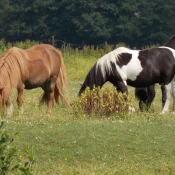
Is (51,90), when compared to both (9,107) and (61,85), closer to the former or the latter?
(61,85)

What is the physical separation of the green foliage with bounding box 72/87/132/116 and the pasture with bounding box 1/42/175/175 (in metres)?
0.14

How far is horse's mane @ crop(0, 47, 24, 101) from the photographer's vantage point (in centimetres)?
1266

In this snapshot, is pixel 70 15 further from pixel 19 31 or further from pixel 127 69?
pixel 127 69

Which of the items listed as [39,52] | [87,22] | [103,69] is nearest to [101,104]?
[103,69]

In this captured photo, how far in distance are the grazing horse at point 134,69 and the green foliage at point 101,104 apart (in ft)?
3.52

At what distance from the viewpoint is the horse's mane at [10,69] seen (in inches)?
498

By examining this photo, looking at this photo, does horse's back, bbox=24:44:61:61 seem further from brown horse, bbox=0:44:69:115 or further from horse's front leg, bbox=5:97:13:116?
horse's front leg, bbox=5:97:13:116

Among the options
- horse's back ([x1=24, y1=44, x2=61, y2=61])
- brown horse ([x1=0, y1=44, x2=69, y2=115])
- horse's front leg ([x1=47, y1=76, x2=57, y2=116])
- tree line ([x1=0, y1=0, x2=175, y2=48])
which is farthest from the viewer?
tree line ([x1=0, y1=0, x2=175, y2=48])

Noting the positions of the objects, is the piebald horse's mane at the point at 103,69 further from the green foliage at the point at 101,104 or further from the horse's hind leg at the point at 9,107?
the horse's hind leg at the point at 9,107

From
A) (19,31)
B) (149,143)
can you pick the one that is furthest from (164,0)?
(149,143)

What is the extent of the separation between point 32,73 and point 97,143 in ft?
11.4

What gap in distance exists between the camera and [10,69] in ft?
42.5

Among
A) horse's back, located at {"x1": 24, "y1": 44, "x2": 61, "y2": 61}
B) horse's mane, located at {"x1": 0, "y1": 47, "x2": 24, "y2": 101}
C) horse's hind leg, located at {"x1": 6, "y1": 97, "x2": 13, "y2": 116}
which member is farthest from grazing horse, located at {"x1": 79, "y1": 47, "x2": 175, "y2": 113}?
horse's hind leg, located at {"x1": 6, "y1": 97, "x2": 13, "y2": 116}

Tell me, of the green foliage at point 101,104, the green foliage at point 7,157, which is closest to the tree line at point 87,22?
the green foliage at point 101,104
